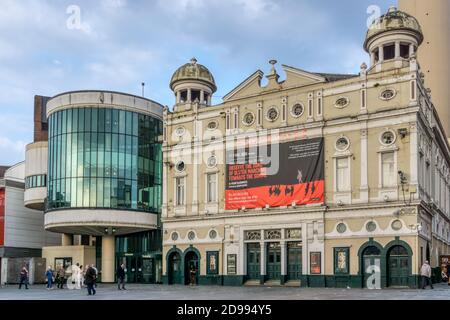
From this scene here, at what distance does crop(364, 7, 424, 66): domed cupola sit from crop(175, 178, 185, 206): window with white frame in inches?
730

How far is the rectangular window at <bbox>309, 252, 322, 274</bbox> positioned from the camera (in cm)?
4106

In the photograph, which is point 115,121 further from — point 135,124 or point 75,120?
point 75,120

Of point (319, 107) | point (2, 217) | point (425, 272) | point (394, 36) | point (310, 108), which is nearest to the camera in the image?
point (425, 272)

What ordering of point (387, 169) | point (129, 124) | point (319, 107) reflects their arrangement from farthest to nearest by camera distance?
point (129, 124)
point (319, 107)
point (387, 169)

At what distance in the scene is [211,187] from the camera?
1879 inches

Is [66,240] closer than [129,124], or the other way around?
[129,124]

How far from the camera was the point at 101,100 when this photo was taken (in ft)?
173

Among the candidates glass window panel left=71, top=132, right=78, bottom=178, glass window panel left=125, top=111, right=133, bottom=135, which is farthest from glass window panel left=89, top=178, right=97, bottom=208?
glass window panel left=125, top=111, right=133, bottom=135

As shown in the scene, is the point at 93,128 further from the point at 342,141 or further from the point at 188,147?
the point at 342,141

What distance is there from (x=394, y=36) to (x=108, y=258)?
32.9m

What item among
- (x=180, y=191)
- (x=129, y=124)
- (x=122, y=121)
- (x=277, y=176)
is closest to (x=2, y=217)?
(x=122, y=121)

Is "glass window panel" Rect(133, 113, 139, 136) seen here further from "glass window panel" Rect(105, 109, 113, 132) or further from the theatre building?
the theatre building
